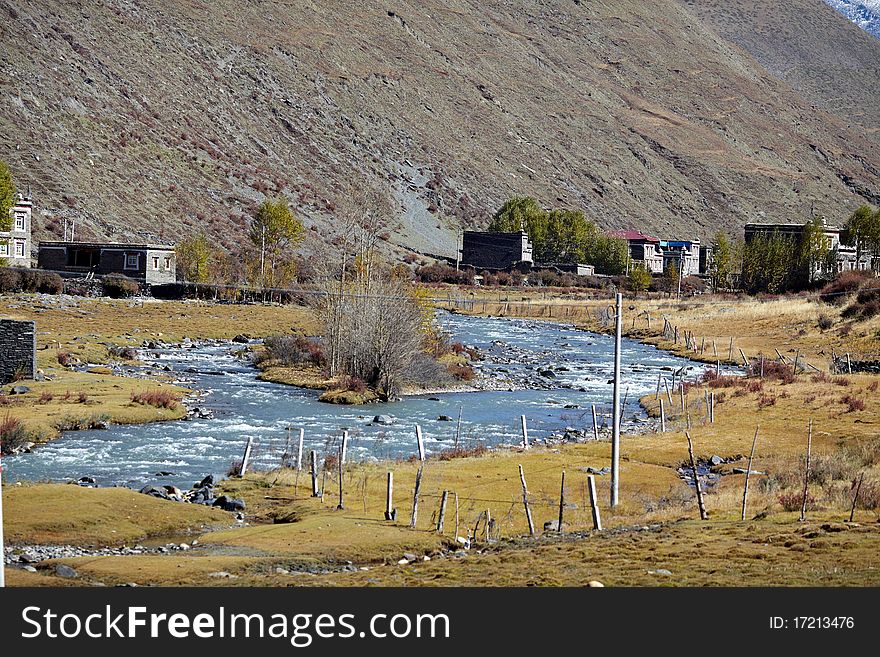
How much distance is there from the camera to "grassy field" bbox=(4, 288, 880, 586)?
1994cm

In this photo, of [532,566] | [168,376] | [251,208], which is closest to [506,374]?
[168,376]

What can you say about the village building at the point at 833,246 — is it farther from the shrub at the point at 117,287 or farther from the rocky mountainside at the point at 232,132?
the shrub at the point at 117,287

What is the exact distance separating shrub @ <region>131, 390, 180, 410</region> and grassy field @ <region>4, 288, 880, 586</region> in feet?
40.1

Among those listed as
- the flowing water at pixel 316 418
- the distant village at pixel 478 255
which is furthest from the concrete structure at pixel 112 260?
the flowing water at pixel 316 418

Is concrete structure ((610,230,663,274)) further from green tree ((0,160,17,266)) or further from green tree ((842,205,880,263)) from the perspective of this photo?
green tree ((0,160,17,266))

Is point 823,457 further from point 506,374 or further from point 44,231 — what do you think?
point 44,231

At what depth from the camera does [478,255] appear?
150500mm

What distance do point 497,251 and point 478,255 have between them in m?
2.54

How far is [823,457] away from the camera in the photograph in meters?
35.0

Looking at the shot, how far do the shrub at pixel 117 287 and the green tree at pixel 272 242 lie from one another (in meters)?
12.8

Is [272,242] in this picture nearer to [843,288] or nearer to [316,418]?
[843,288]

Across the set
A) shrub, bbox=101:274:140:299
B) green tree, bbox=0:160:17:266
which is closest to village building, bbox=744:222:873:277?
shrub, bbox=101:274:140:299

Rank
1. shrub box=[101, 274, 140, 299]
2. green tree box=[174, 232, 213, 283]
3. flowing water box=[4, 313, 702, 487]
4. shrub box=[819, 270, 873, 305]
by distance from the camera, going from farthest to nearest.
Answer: green tree box=[174, 232, 213, 283] < shrub box=[819, 270, 873, 305] < shrub box=[101, 274, 140, 299] < flowing water box=[4, 313, 702, 487]

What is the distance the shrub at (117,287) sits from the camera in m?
90.9
